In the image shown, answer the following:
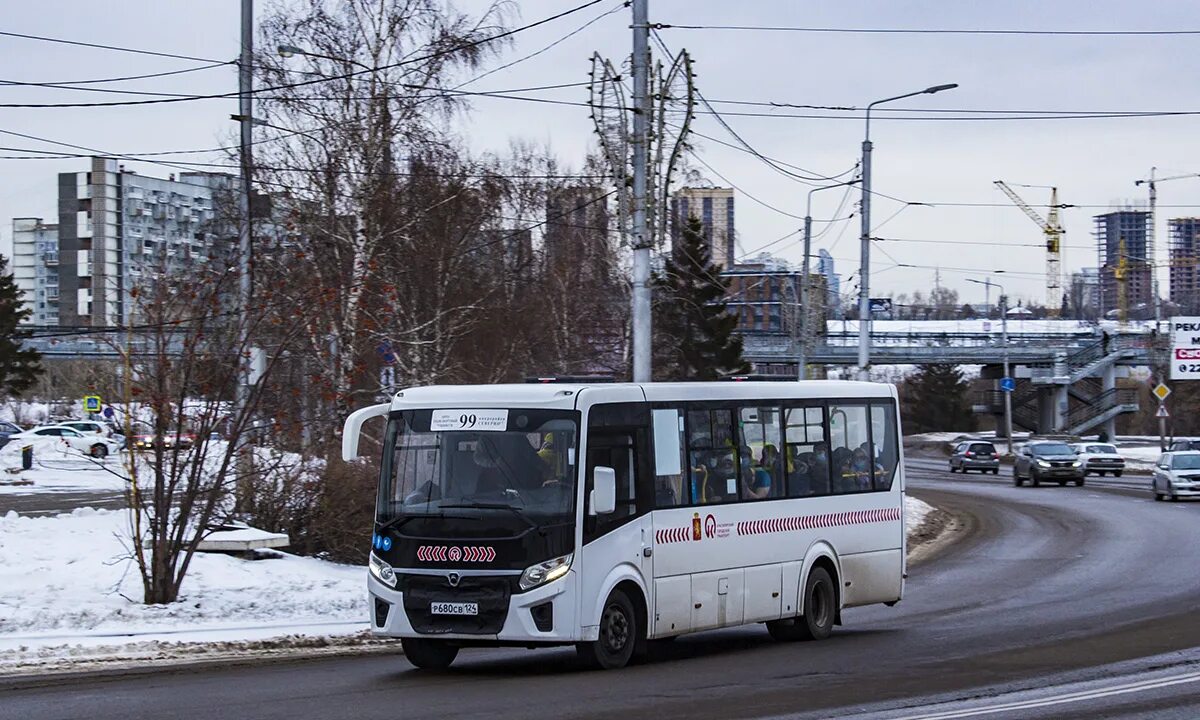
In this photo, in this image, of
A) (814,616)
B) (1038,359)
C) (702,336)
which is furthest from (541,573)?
(1038,359)

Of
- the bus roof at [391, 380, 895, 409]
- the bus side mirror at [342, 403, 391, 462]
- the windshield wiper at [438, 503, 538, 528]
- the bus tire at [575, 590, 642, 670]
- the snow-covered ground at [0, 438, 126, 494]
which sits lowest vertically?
the snow-covered ground at [0, 438, 126, 494]

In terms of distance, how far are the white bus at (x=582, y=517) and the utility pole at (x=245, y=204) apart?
150 inches

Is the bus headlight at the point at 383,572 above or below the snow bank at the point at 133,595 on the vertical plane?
above

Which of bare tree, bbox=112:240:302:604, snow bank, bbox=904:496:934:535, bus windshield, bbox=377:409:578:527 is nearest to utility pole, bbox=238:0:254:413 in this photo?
bare tree, bbox=112:240:302:604

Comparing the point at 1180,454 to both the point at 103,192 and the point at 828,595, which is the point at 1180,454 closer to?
the point at 828,595

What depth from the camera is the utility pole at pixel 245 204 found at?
17.2 metres

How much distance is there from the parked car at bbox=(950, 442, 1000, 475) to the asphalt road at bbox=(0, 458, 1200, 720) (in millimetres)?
51976

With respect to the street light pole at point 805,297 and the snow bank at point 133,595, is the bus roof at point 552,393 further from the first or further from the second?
the street light pole at point 805,297

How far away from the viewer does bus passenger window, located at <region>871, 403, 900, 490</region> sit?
697 inches

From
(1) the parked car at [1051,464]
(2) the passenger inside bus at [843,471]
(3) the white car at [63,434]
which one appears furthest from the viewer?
(3) the white car at [63,434]

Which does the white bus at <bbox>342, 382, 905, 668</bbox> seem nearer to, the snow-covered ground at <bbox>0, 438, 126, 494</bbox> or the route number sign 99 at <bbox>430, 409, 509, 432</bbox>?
the route number sign 99 at <bbox>430, 409, 509, 432</bbox>

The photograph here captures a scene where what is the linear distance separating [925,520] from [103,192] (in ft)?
316

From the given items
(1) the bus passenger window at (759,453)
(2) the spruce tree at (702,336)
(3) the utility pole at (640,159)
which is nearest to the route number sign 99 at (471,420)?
(1) the bus passenger window at (759,453)

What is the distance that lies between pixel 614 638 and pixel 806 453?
398 cm
